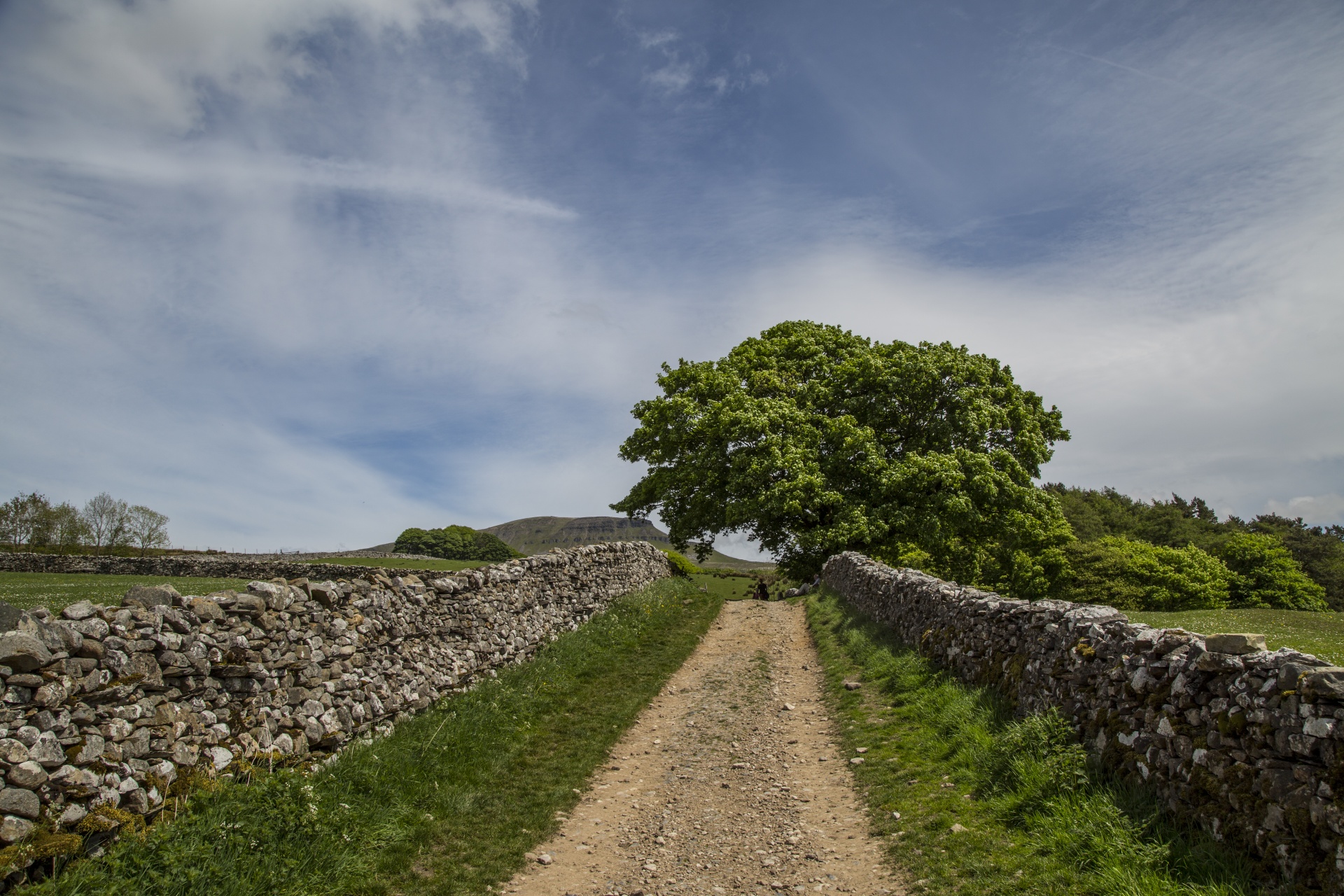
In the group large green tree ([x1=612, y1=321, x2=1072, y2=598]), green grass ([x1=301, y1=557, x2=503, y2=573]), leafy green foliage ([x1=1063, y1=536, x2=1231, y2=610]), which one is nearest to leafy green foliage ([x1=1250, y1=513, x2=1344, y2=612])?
leafy green foliage ([x1=1063, y1=536, x2=1231, y2=610])

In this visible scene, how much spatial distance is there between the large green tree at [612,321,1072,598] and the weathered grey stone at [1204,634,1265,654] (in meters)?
19.0

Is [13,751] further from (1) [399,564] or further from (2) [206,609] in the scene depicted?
(1) [399,564]

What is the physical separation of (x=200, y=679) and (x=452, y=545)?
68265 mm

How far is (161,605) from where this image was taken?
6645mm

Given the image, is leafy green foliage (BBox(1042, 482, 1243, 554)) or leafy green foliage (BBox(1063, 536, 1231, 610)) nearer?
leafy green foliage (BBox(1063, 536, 1231, 610))

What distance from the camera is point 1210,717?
5637 mm

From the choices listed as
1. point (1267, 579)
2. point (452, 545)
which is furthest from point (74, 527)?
point (1267, 579)

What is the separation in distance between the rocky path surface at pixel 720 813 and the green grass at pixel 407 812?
44 centimetres

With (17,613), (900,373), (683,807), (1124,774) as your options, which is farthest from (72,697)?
(900,373)

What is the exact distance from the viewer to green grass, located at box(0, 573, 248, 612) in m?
15.7

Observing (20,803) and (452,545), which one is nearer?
(20,803)

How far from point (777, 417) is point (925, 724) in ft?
58.5

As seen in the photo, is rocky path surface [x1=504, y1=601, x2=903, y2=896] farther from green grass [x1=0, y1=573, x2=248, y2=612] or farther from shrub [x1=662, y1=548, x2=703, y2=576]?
shrub [x1=662, y1=548, x2=703, y2=576]

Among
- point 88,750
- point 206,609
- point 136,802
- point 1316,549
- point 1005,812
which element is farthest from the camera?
point 1316,549
